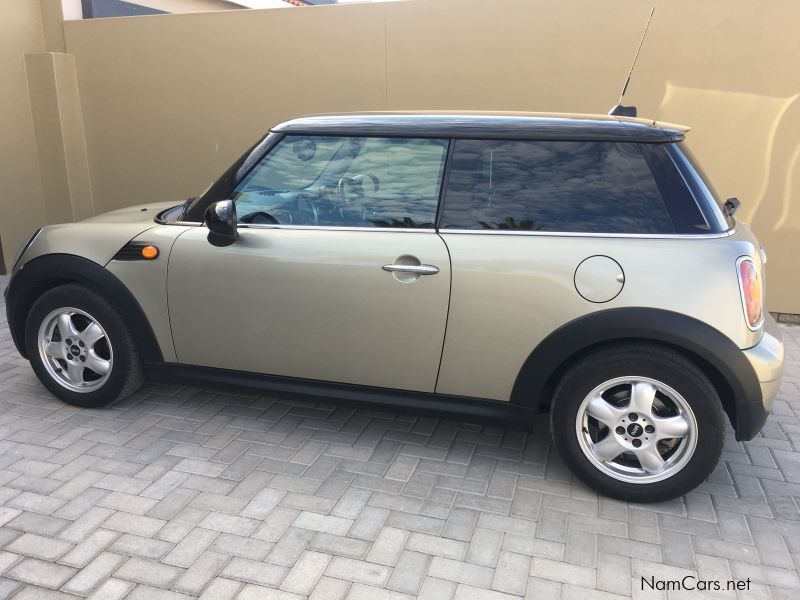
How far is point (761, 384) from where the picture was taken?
2.71m

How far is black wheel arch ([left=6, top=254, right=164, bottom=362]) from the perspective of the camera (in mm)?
3428

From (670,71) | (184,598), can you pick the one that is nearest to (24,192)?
(184,598)

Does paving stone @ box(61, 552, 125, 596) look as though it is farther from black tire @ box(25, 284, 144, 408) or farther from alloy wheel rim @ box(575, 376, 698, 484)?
alloy wheel rim @ box(575, 376, 698, 484)

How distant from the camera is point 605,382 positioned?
2822 millimetres

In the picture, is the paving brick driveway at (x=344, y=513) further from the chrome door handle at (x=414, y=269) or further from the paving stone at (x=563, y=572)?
the chrome door handle at (x=414, y=269)

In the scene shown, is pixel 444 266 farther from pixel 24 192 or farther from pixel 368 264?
pixel 24 192

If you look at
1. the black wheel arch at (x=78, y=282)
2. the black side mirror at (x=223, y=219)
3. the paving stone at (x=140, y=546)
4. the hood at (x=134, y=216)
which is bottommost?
the paving stone at (x=140, y=546)

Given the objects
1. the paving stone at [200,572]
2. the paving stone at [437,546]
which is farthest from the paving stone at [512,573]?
the paving stone at [200,572]

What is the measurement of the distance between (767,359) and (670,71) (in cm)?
326

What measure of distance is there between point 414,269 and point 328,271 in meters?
0.43

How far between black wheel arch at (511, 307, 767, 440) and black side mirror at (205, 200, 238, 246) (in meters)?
1.54

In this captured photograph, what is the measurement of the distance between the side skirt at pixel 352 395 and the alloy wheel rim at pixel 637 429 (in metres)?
0.30

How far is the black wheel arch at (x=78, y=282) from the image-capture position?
3428 millimetres

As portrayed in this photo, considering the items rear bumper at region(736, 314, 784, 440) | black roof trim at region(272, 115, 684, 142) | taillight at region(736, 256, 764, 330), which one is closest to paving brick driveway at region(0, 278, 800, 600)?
rear bumper at region(736, 314, 784, 440)
